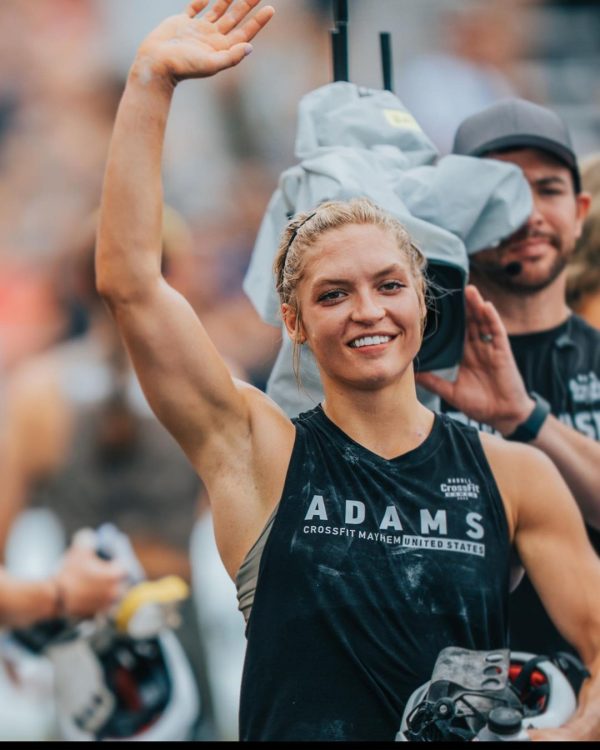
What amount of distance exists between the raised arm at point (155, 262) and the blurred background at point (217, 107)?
76.2 inches

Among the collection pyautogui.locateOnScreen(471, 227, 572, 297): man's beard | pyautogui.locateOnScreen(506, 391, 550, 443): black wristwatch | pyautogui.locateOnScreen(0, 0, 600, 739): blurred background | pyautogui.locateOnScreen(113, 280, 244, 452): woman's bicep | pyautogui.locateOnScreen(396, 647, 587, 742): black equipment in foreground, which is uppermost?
pyautogui.locateOnScreen(0, 0, 600, 739): blurred background

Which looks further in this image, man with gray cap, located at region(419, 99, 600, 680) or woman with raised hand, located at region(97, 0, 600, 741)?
man with gray cap, located at region(419, 99, 600, 680)

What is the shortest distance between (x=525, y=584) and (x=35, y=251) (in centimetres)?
285

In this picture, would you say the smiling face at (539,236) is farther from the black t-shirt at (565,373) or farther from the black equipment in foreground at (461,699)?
the black equipment in foreground at (461,699)

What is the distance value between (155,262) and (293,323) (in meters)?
0.33

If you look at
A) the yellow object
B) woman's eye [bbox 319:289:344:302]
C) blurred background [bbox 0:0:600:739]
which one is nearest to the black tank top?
Result: woman's eye [bbox 319:289:344:302]

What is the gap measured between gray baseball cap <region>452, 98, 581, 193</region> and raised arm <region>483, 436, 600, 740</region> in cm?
95

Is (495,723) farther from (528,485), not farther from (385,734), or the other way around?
(528,485)

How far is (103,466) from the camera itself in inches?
146

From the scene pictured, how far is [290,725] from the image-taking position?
1986mm

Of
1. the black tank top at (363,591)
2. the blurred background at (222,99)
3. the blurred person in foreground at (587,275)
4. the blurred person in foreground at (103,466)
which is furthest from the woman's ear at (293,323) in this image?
the blurred background at (222,99)

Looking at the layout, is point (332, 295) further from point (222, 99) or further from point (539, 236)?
point (222, 99)

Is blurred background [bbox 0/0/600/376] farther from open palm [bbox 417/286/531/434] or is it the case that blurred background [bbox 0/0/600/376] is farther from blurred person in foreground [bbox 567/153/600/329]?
open palm [bbox 417/286/531/434]

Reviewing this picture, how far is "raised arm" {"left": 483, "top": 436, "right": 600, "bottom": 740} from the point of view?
7.12 ft
